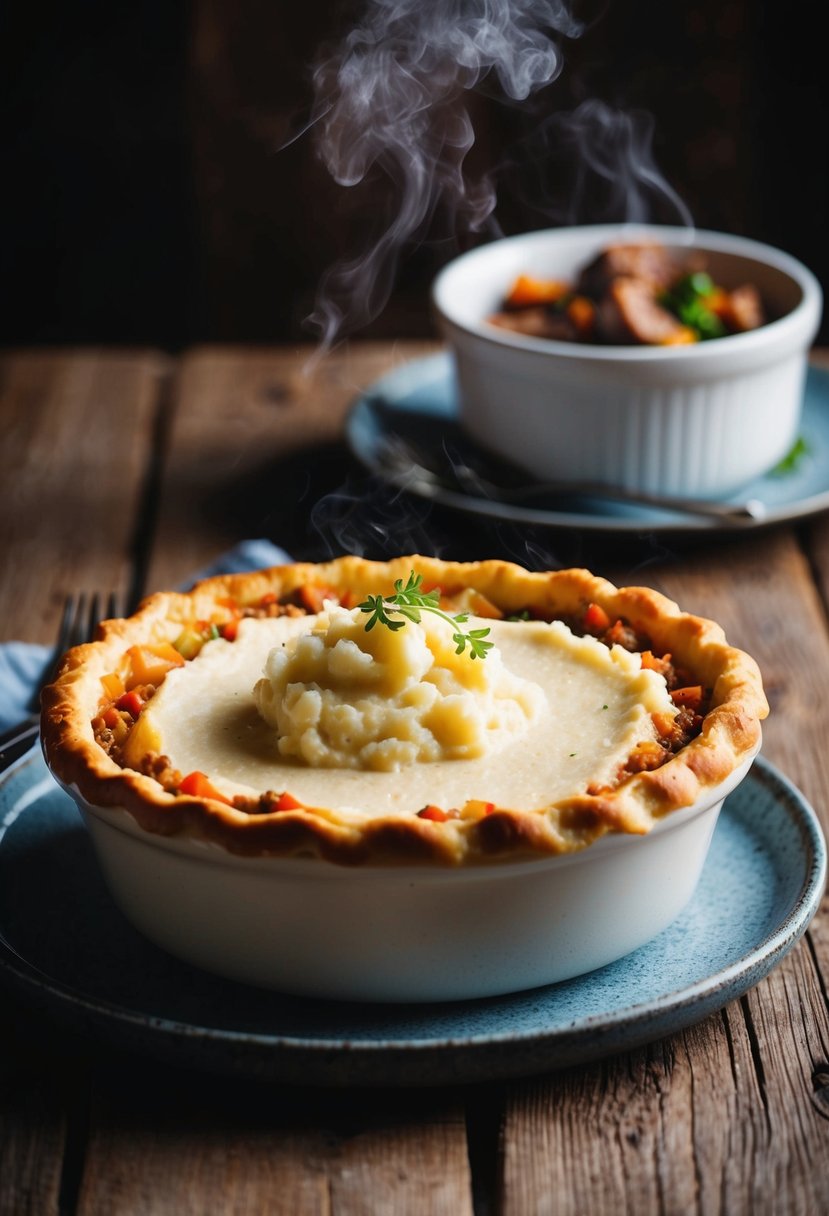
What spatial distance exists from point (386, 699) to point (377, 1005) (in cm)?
47

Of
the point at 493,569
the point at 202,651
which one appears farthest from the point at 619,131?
the point at 202,651

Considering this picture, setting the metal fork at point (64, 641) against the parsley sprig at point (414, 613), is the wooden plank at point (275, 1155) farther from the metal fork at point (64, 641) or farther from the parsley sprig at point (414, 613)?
the metal fork at point (64, 641)

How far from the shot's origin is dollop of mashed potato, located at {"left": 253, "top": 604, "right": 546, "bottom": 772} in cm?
233

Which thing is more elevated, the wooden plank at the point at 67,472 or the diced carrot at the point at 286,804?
the diced carrot at the point at 286,804

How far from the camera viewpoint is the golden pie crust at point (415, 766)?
207cm

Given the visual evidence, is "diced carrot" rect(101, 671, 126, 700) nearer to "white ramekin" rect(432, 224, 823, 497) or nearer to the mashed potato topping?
the mashed potato topping

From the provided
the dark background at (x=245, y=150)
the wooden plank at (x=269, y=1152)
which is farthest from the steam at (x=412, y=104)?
the wooden plank at (x=269, y=1152)

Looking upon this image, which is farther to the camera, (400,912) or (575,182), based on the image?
(575,182)

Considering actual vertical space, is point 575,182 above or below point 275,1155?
below

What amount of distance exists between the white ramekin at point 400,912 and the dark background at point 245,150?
16.7ft

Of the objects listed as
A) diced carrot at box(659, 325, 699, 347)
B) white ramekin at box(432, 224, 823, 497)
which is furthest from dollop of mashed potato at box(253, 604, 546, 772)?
diced carrot at box(659, 325, 699, 347)

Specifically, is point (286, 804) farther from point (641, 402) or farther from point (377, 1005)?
point (641, 402)

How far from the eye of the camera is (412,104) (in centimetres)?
487

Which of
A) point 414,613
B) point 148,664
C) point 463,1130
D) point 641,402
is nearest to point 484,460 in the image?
point 641,402
